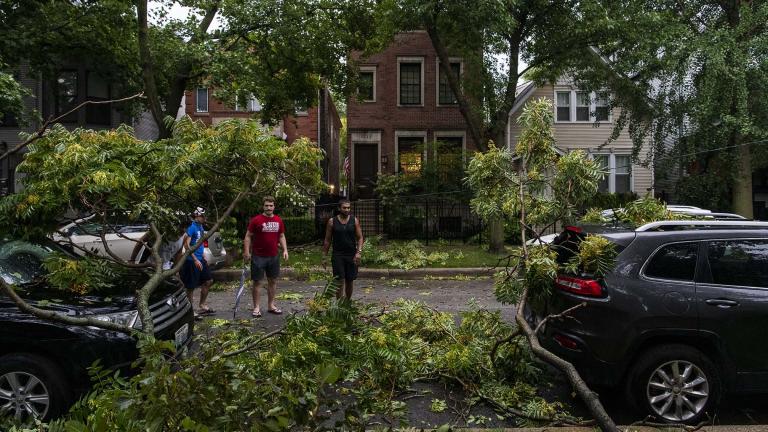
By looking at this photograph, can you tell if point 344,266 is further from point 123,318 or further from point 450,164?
point 450,164

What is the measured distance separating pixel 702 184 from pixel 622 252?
15.1 metres

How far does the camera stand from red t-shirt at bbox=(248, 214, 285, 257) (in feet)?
27.4

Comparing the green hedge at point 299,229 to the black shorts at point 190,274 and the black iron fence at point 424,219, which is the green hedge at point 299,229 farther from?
the black shorts at point 190,274

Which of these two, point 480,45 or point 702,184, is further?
point 702,184

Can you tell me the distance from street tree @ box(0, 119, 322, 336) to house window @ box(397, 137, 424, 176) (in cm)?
1732

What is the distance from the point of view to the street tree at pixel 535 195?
4805mm

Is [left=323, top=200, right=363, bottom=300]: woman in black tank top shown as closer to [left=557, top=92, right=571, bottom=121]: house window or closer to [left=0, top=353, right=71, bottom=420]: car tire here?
[left=0, top=353, right=71, bottom=420]: car tire

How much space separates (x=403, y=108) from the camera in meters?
24.1

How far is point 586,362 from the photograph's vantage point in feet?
15.3

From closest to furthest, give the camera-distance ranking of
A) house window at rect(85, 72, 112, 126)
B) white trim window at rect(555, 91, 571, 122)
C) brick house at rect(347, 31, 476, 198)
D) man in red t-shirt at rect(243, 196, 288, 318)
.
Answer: man in red t-shirt at rect(243, 196, 288, 318)
house window at rect(85, 72, 112, 126)
brick house at rect(347, 31, 476, 198)
white trim window at rect(555, 91, 571, 122)

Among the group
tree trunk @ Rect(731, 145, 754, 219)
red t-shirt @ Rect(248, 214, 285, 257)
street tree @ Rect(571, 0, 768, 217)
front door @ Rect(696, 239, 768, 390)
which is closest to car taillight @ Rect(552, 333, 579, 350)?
front door @ Rect(696, 239, 768, 390)

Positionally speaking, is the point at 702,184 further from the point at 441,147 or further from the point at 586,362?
the point at 586,362

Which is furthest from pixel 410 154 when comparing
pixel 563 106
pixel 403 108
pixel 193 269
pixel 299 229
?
pixel 193 269

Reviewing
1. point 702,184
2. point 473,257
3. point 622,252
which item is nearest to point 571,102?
point 702,184
